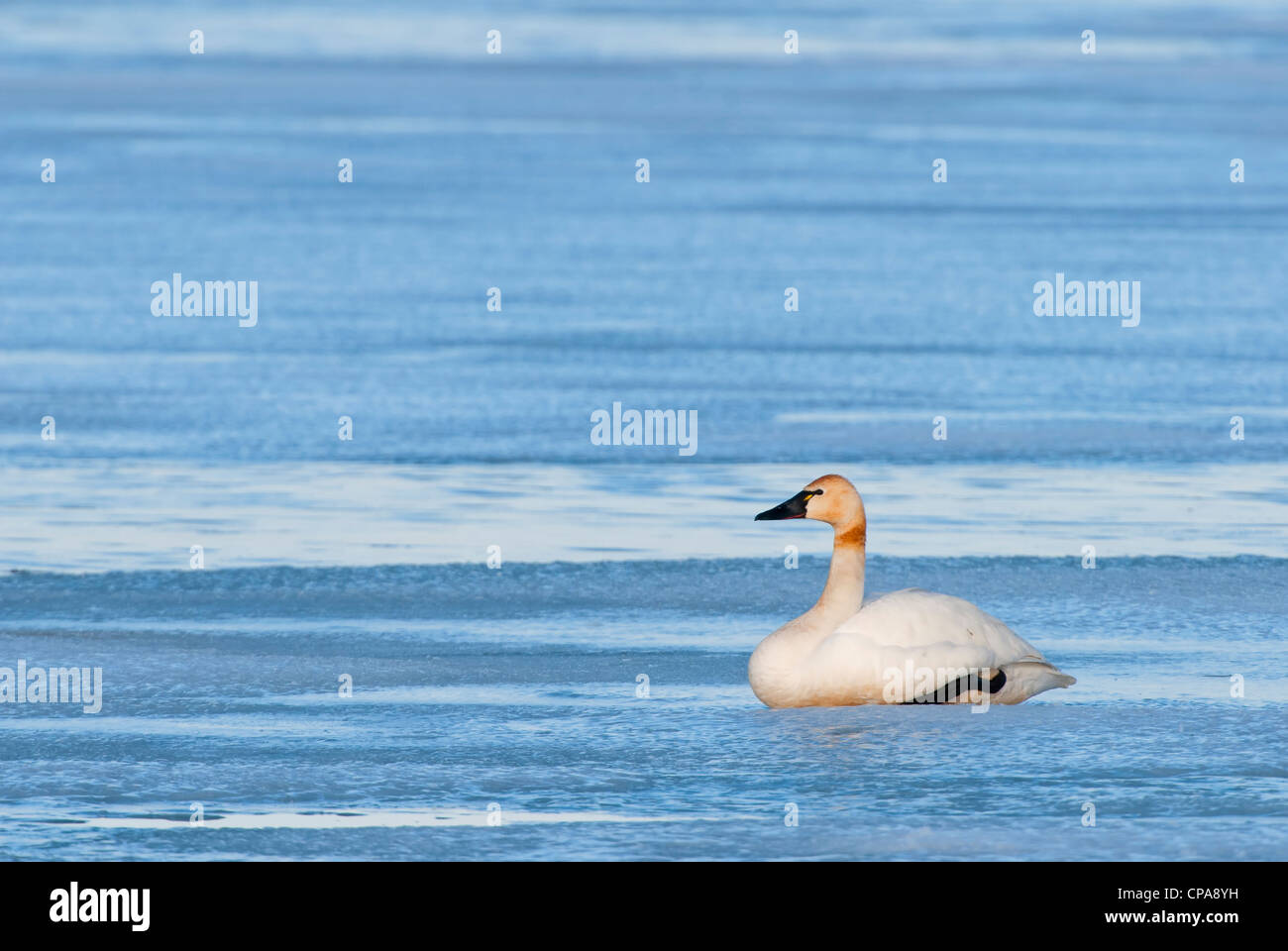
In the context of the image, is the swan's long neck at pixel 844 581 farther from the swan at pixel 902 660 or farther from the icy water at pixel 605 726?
the icy water at pixel 605 726

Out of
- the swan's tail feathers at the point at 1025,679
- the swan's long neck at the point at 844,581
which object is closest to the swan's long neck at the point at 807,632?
the swan's long neck at the point at 844,581

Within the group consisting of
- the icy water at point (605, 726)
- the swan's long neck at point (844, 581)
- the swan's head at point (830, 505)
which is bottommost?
the icy water at point (605, 726)

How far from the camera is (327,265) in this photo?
72.1ft

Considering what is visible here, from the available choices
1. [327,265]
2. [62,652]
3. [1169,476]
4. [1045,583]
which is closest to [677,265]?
[327,265]

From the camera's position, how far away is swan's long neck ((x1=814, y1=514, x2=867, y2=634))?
8023mm

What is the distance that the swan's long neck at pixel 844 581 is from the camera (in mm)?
8023

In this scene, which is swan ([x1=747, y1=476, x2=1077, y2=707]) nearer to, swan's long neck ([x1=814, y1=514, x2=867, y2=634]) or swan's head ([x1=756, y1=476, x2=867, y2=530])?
swan's long neck ([x1=814, y1=514, x2=867, y2=634])

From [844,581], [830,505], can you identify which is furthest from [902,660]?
[830,505]

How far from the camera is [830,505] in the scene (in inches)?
328

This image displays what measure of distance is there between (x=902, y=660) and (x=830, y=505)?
761 millimetres

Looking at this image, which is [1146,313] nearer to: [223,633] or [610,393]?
[610,393]

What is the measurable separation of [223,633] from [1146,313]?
11.1 metres

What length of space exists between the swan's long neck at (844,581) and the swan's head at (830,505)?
2 centimetres

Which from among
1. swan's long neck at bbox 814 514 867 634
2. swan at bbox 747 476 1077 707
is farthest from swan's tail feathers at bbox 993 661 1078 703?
swan's long neck at bbox 814 514 867 634
